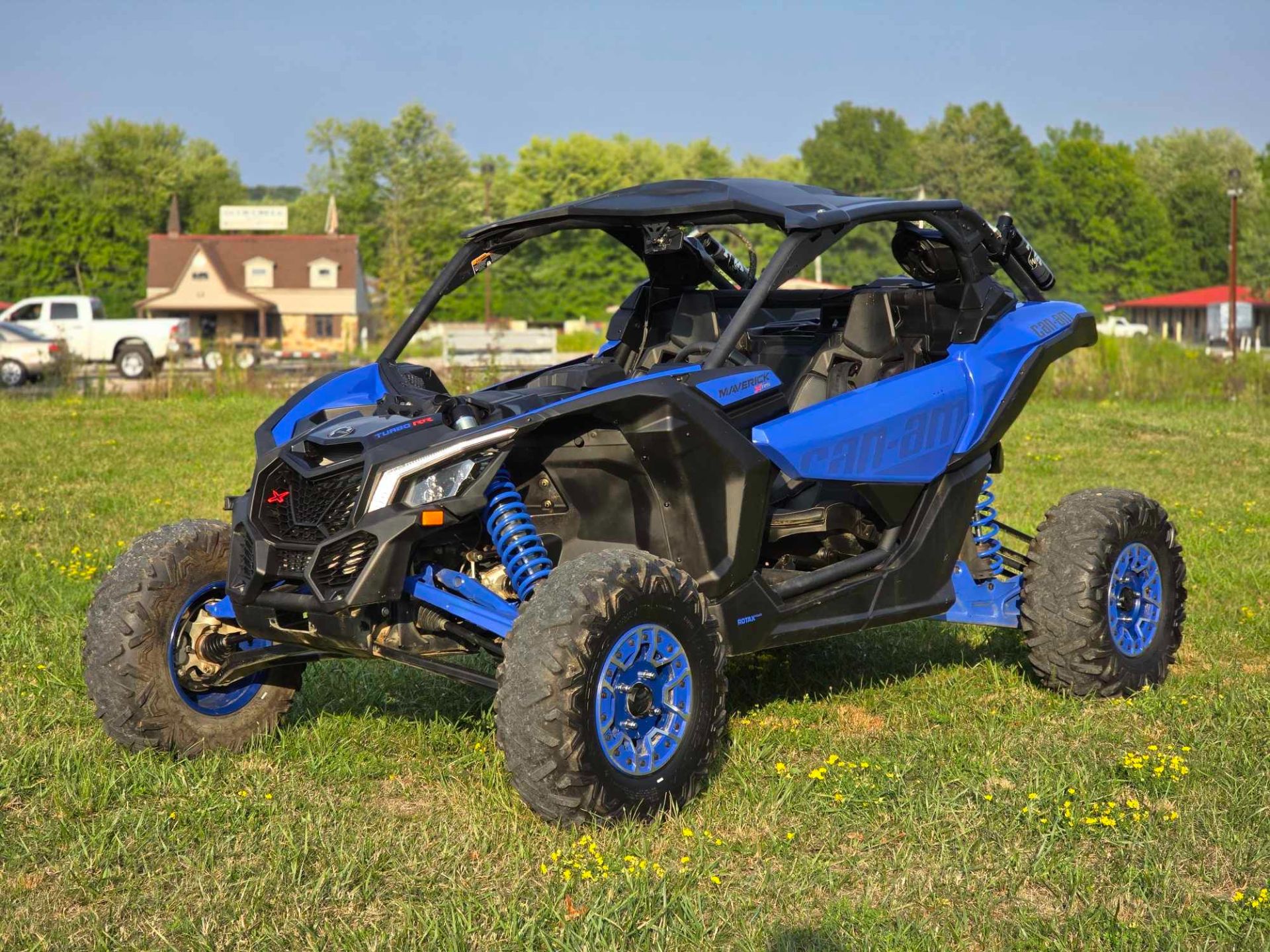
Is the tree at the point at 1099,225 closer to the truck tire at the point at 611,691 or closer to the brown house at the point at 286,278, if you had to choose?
the brown house at the point at 286,278

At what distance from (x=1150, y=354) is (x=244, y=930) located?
69.9 feet

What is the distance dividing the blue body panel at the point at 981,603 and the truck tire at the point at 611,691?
178 cm

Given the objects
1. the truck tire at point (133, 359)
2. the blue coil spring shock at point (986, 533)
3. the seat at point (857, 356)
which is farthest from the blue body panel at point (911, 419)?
the truck tire at point (133, 359)

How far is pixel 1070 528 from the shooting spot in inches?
256

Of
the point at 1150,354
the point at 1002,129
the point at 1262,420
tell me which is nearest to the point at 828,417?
the point at 1262,420

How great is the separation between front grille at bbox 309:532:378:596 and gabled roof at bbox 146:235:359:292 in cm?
7157

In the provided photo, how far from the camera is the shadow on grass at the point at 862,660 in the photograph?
676 centimetres

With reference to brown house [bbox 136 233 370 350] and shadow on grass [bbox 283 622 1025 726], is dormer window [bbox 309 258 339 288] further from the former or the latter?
shadow on grass [bbox 283 622 1025 726]

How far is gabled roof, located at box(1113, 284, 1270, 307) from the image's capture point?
7762cm

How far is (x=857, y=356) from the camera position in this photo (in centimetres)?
645

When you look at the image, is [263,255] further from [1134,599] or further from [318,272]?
[1134,599]

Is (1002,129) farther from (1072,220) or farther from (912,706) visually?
(912,706)

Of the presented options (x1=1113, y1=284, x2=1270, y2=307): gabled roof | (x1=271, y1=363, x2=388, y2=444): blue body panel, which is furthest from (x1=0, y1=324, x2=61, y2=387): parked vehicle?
(x1=1113, y1=284, x2=1270, y2=307): gabled roof

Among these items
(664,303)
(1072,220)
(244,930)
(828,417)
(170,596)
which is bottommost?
(244,930)
